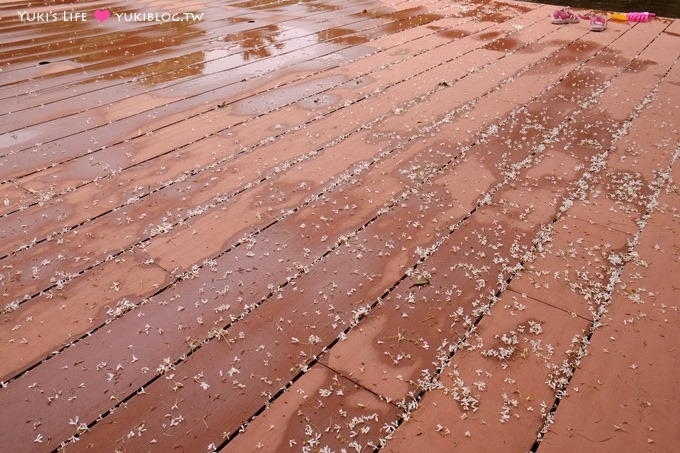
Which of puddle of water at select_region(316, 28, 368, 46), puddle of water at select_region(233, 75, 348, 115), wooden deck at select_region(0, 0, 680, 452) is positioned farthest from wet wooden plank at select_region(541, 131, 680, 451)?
puddle of water at select_region(316, 28, 368, 46)

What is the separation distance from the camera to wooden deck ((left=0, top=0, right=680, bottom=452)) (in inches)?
47.7

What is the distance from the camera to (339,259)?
1.71 m

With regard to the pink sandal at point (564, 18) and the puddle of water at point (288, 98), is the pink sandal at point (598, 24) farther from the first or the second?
the puddle of water at point (288, 98)

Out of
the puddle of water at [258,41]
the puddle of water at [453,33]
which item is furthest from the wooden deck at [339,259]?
the puddle of water at [453,33]

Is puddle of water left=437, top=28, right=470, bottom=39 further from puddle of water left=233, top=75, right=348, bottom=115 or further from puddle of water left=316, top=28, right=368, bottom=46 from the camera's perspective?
puddle of water left=233, top=75, right=348, bottom=115

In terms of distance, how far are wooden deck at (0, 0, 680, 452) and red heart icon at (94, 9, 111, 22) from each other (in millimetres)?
1410

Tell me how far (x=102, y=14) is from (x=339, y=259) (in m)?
4.32

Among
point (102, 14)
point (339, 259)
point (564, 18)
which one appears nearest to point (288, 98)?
point (339, 259)

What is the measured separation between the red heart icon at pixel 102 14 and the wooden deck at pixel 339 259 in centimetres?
141

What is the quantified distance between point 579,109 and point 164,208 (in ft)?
7.82

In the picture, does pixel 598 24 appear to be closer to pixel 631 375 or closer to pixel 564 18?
pixel 564 18

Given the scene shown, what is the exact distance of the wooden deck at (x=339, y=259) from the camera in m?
1.21

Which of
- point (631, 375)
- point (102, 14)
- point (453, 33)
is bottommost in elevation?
point (631, 375)

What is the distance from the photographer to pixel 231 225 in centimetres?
188
